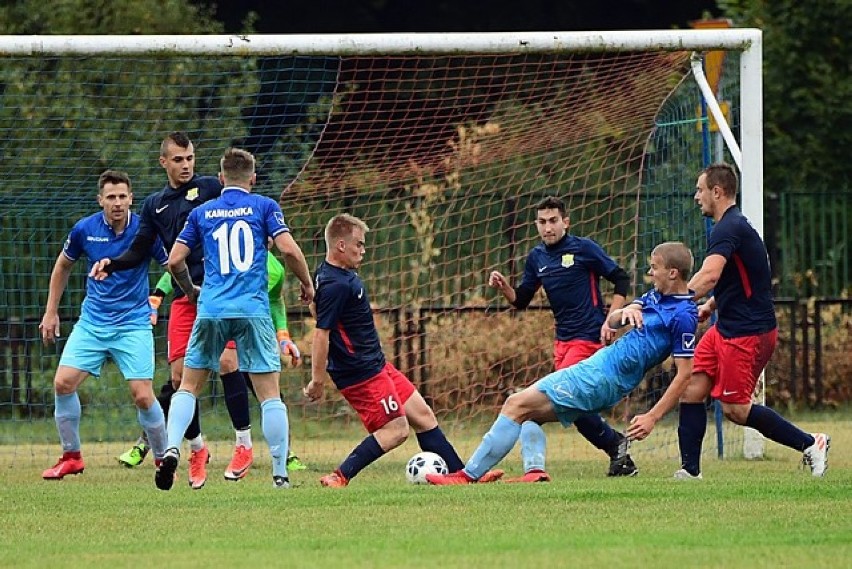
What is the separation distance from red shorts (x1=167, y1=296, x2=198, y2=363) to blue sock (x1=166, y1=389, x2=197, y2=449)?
175 cm

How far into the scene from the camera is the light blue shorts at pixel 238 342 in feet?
28.6

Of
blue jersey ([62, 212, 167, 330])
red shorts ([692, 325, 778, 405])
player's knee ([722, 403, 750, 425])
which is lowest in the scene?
player's knee ([722, 403, 750, 425])

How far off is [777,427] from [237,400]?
10.7 ft

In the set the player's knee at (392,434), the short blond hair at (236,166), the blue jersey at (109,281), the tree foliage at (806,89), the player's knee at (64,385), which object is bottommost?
the player's knee at (392,434)

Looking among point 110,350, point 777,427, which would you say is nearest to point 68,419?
point 110,350

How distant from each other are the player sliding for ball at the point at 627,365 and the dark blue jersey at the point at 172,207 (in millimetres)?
2280

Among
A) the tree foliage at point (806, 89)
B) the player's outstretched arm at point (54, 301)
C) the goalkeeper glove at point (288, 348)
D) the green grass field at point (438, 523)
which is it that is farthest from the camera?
the tree foliage at point (806, 89)

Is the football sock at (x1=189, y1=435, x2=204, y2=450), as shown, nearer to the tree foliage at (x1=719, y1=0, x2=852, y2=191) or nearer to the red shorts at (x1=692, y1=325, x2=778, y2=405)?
the red shorts at (x1=692, y1=325, x2=778, y2=405)

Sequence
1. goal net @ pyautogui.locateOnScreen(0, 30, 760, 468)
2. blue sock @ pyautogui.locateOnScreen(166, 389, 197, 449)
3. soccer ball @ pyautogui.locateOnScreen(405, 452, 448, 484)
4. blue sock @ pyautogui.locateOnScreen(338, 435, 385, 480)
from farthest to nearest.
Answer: goal net @ pyautogui.locateOnScreen(0, 30, 760, 468) → soccer ball @ pyautogui.locateOnScreen(405, 452, 448, 484) → blue sock @ pyautogui.locateOnScreen(338, 435, 385, 480) → blue sock @ pyautogui.locateOnScreen(166, 389, 197, 449)

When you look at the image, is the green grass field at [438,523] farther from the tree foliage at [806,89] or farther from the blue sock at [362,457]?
the tree foliage at [806,89]

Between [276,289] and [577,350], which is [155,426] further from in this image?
[577,350]

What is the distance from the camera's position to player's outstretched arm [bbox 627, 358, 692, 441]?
28.3 ft

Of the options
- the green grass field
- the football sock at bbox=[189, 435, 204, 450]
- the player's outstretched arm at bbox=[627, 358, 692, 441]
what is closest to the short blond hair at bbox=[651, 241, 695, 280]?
the player's outstretched arm at bbox=[627, 358, 692, 441]

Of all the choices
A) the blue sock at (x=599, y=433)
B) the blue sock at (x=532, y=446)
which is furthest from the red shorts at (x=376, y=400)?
the blue sock at (x=599, y=433)
